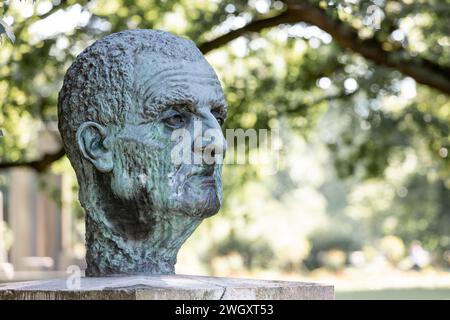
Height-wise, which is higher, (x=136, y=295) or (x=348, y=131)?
(x=348, y=131)

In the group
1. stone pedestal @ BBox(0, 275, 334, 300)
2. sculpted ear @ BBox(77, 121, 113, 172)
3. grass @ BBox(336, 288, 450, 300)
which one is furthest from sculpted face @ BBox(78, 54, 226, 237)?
grass @ BBox(336, 288, 450, 300)

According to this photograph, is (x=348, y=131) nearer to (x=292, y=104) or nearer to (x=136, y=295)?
(x=292, y=104)

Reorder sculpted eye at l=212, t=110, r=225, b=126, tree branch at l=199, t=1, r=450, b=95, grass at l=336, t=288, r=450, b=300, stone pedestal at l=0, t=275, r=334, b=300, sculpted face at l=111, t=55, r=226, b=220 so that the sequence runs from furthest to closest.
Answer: grass at l=336, t=288, r=450, b=300 → tree branch at l=199, t=1, r=450, b=95 → sculpted eye at l=212, t=110, r=225, b=126 → sculpted face at l=111, t=55, r=226, b=220 → stone pedestal at l=0, t=275, r=334, b=300

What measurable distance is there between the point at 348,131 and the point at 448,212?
12.3 m

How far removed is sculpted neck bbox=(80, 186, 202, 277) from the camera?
5723 mm

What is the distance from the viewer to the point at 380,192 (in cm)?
3319

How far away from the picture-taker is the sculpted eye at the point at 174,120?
5.71m

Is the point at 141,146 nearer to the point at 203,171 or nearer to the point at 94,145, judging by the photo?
the point at 94,145

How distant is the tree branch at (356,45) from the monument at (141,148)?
14.8 feet

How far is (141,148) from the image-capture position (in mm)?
5641

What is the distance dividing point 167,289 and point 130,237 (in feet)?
2.94

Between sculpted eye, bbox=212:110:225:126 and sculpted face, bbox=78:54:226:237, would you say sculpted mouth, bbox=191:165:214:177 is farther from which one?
sculpted eye, bbox=212:110:225:126

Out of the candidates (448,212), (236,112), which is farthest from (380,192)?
(236,112)

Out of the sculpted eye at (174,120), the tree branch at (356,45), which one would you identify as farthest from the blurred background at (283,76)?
the sculpted eye at (174,120)
